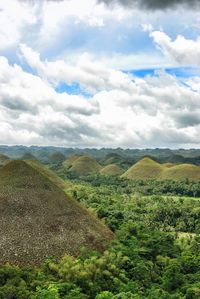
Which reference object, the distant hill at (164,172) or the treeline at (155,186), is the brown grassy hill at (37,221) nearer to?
the treeline at (155,186)

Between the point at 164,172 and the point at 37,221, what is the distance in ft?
426

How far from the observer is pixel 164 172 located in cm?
18325

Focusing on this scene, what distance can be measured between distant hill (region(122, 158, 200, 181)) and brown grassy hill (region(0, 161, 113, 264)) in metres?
108

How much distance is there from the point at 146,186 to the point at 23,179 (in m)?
93.9

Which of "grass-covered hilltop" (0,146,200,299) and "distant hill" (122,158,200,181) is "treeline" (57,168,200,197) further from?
"grass-covered hilltop" (0,146,200,299)

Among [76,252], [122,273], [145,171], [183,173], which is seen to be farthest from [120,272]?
[145,171]

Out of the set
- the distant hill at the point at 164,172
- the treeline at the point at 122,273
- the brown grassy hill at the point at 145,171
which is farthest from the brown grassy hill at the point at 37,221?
the brown grassy hill at the point at 145,171

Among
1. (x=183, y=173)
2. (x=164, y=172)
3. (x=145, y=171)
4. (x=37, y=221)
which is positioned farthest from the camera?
(x=145, y=171)

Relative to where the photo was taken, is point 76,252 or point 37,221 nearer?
point 76,252

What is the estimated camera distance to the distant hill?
171125 mm

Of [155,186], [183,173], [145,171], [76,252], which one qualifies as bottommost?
[76,252]

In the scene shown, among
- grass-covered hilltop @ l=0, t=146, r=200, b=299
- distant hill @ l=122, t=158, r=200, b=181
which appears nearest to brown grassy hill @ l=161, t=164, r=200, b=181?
distant hill @ l=122, t=158, r=200, b=181

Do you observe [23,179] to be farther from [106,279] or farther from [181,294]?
[181,294]

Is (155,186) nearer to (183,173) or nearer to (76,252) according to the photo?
(183,173)
